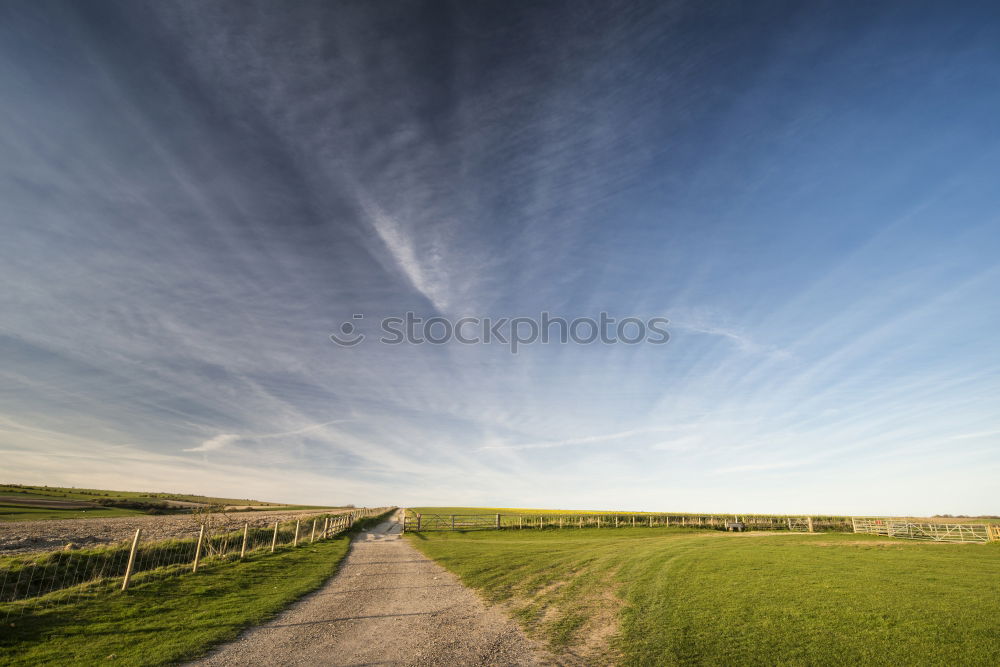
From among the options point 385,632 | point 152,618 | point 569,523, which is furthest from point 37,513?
point 385,632

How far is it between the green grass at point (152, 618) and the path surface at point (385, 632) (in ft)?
2.64

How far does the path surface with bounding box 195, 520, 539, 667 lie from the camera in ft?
28.7

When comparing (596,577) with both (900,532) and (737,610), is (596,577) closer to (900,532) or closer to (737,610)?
(737,610)

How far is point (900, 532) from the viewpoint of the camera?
44.5 meters

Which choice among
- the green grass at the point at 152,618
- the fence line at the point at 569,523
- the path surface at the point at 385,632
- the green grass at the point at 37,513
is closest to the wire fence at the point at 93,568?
the green grass at the point at 152,618

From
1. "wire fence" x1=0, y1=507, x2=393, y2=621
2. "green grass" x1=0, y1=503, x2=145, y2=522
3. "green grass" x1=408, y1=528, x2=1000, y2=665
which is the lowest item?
"green grass" x1=0, y1=503, x2=145, y2=522

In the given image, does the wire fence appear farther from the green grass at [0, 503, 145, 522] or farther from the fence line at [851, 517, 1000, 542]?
the fence line at [851, 517, 1000, 542]

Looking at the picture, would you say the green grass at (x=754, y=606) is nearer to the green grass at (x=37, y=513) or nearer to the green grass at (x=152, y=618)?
the green grass at (x=152, y=618)

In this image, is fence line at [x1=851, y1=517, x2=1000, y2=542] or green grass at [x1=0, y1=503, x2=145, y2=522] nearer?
fence line at [x1=851, y1=517, x2=1000, y2=542]

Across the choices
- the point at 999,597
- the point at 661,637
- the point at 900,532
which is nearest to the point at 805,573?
the point at 999,597

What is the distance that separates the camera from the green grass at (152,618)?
8.96m

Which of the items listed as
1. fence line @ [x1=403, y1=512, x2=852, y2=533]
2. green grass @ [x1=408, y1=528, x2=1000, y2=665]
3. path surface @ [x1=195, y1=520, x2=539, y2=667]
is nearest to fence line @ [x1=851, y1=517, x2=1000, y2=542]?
fence line @ [x1=403, y1=512, x2=852, y2=533]

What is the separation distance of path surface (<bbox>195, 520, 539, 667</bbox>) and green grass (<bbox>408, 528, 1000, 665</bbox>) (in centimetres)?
110

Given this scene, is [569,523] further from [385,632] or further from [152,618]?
[152,618]
